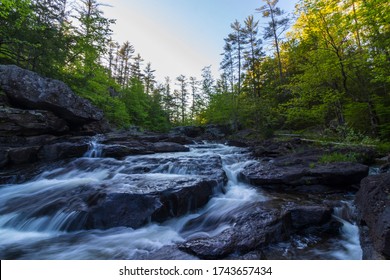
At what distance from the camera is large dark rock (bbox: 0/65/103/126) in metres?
9.77

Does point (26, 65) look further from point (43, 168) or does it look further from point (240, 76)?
point (240, 76)

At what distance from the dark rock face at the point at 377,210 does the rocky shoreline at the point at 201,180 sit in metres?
0.01

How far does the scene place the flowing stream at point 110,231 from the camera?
4.21m

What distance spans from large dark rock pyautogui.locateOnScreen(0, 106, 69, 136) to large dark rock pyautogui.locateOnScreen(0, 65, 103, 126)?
0.41 meters

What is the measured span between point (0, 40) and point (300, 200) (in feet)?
47.6

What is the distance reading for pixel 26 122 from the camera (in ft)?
32.9

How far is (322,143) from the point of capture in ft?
37.4

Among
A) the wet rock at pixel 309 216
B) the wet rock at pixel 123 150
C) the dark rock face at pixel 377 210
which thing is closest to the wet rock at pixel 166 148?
the wet rock at pixel 123 150

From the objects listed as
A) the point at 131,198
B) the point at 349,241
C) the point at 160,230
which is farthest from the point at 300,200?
the point at 131,198

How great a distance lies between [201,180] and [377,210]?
404cm

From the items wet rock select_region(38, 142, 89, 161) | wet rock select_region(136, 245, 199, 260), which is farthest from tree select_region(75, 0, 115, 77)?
wet rock select_region(136, 245, 199, 260)

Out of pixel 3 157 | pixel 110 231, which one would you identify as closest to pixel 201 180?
pixel 110 231

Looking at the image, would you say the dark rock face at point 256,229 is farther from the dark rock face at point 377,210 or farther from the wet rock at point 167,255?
the dark rock face at point 377,210

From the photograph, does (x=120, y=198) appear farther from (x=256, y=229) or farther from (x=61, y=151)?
(x=61, y=151)
